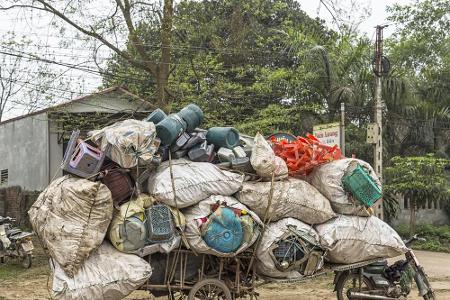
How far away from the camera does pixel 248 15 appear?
58.5 ft

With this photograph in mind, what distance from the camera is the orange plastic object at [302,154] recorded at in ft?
22.6

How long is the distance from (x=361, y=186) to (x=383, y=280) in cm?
143

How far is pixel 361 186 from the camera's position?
669cm

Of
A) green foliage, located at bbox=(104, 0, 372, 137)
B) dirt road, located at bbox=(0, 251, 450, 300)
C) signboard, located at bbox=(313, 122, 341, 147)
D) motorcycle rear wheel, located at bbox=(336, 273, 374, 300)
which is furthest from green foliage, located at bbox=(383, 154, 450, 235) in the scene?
motorcycle rear wheel, located at bbox=(336, 273, 374, 300)

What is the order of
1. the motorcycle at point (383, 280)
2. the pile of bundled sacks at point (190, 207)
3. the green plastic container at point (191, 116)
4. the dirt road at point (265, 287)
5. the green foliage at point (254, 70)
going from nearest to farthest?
1. the pile of bundled sacks at point (190, 207)
2. the green plastic container at point (191, 116)
3. the motorcycle at point (383, 280)
4. the dirt road at point (265, 287)
5. the green foliage at point (254, 70)

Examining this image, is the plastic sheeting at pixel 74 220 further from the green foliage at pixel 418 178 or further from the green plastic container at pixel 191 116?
the green foliage at pixel 418 178

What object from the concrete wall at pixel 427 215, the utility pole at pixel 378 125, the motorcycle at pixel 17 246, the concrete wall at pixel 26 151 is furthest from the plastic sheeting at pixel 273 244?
the concrete wall at pixel 427 215

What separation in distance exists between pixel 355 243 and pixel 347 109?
12.7m

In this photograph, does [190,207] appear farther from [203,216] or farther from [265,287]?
[265,287]

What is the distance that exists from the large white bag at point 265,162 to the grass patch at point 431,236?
1287 cm

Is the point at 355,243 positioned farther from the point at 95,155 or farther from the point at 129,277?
the point at 95,155

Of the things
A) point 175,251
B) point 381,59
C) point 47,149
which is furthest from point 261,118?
point 175,251

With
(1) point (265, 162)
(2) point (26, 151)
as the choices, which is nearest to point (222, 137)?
(1) point (265, 162)

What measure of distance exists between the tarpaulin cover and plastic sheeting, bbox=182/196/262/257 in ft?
2.39
